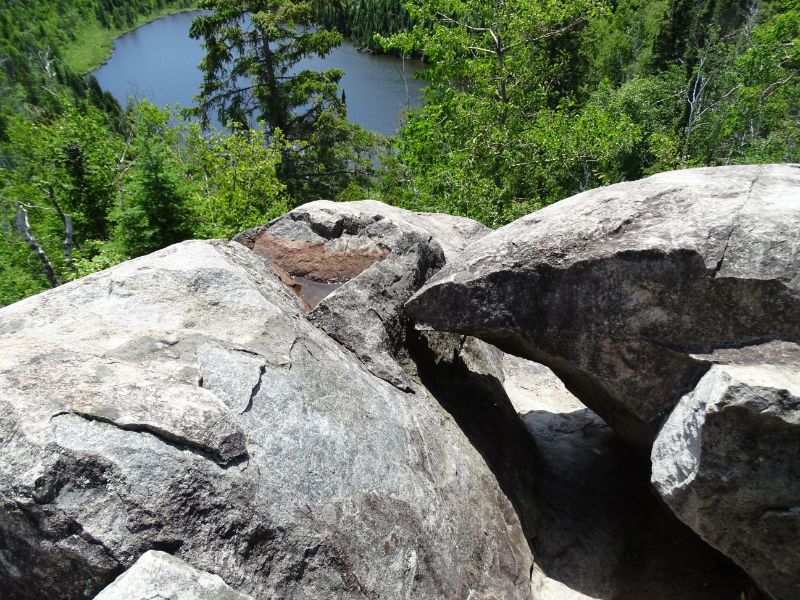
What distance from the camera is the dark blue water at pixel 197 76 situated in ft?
160

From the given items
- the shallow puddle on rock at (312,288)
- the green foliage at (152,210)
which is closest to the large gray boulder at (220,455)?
the shallow puddle on rock at (312,288)

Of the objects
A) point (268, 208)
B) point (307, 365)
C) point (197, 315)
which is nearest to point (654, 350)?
point (307, 365)

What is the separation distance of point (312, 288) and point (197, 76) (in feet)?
201

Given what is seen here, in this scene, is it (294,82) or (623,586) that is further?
(294,82)

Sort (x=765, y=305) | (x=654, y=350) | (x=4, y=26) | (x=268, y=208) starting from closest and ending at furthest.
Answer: (x=765, y=305) < (x=654, y=350) < (x=268, y=208) < (x=4, y=26)

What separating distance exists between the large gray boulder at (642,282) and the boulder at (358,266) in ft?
1.83

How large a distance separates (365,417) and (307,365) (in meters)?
0.87

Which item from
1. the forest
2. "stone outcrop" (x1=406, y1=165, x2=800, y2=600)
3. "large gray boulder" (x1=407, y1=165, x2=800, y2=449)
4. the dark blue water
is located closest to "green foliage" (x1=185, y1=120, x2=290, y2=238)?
the forest

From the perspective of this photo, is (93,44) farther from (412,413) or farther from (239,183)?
(412,413)

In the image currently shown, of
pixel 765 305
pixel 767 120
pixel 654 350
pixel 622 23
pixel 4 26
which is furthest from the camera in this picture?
pixel 4 26

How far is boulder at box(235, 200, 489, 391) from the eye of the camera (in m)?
7.98

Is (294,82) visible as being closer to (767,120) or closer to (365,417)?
(767,120)

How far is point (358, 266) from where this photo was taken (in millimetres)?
9836

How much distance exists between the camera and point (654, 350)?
7.23 metres
